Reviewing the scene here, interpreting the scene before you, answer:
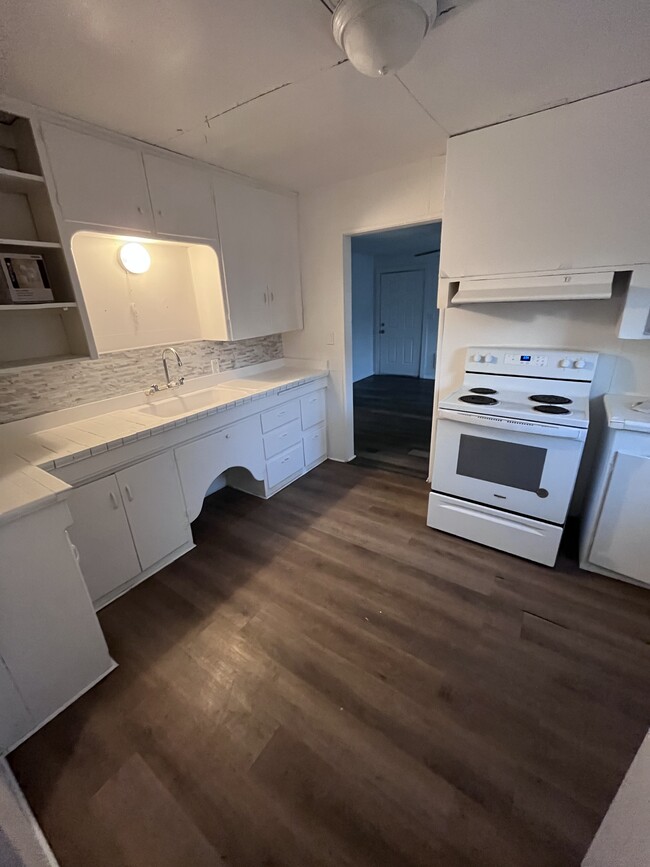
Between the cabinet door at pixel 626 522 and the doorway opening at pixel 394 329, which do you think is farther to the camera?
the doorway opening at pixel 394 329

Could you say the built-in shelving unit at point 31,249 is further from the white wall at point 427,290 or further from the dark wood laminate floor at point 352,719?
the white wall at point 427,290

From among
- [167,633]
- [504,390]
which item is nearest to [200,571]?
[167,633]

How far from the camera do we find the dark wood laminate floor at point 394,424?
11.4 feet

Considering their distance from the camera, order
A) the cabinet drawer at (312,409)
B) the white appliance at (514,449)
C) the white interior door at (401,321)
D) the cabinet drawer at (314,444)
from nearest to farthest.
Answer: the white appliance at (514,449)
the cabinet drawer at (312,409)
the cabinet drawer at (314,444)
the white interior door at (401,321)

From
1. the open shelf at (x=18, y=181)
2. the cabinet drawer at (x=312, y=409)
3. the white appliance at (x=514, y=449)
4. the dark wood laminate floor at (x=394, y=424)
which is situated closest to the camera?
the open shelf at (x=18, y=181)

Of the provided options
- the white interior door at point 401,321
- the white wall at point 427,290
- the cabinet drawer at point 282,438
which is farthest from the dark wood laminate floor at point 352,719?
the white interior door at point 401,321

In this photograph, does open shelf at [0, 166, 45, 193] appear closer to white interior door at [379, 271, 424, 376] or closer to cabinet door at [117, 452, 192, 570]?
cabinet door at [117, 452, 192, 570]

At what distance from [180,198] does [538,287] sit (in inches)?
85.5

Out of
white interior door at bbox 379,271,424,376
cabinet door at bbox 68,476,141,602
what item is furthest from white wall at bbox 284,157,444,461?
white interior door at bbox 379,271,424,376

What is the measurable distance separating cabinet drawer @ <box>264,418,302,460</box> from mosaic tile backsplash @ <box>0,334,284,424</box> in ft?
2.41

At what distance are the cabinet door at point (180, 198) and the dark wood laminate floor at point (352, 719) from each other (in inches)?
83.4

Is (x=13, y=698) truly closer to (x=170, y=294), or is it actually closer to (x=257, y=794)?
(x=257, y=794)

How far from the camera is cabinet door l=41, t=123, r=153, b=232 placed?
5.50 ft

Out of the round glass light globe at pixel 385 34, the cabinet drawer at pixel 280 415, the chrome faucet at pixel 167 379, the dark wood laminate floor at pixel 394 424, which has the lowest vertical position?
the dark wood laminate floor at pixel 394 424
